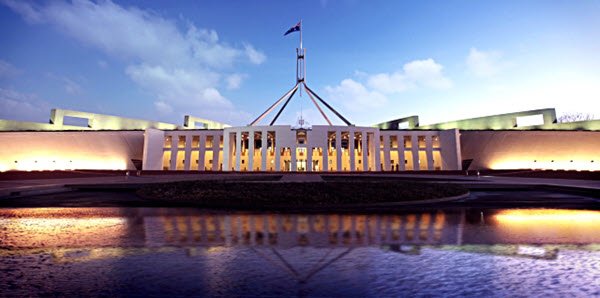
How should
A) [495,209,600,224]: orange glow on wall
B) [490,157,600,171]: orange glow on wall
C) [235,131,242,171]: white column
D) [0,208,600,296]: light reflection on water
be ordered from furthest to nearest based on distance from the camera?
[490,157,600,171]: orange glow on wall
[235,131,242,171]: white column
[495,209,600,224]: orange glow on wall
[0,208,600,296]: light reflection on water

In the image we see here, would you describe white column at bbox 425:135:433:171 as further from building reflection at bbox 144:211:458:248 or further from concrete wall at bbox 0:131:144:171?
concrete wall at bbox 0:131:144:171

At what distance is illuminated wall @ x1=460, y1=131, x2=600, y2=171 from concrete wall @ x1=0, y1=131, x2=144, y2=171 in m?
47.5

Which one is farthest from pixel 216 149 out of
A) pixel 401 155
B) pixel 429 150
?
pixel 429 150

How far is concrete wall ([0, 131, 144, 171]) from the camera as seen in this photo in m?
43.7

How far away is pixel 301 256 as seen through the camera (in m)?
4.68

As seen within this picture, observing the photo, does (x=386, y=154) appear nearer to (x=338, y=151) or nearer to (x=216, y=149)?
(x=338, y=151)

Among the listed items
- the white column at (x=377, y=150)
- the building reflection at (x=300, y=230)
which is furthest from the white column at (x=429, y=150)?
the building reflection at (x=300, y=230)

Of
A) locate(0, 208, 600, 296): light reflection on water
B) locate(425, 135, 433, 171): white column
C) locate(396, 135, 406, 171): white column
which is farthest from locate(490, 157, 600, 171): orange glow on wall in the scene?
locate(0, 208, 600, 296): light reflection on water

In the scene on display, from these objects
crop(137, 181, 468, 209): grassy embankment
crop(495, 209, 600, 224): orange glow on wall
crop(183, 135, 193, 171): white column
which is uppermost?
crop(183, 135, 193, 171): white column

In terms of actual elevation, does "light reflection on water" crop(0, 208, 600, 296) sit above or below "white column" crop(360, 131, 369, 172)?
below

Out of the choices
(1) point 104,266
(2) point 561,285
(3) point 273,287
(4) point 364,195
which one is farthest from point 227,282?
(4) point 364,195

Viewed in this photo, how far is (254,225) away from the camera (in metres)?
7.39

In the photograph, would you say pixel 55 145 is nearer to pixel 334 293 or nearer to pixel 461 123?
pixel 334 293

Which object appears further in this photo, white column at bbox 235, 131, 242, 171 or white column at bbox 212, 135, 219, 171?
white column at bbox 212, 135, 219, 171
